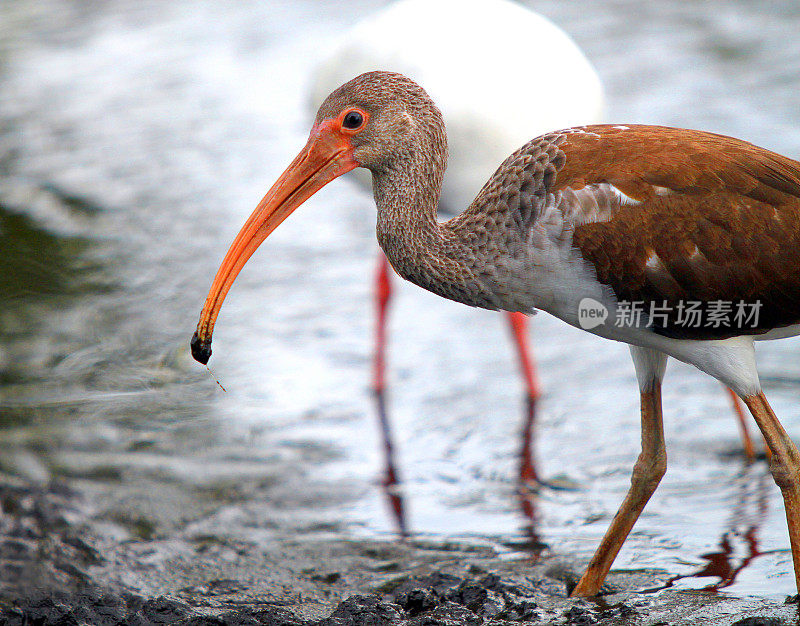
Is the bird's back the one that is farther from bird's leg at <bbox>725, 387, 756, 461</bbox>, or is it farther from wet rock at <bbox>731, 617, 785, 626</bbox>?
bird's leg at <bbox>725, 387, 756, 461</bbox>

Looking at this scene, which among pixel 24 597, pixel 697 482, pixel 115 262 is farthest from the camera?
pixel 115 262

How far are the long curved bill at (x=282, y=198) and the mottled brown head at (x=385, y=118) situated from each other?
5 cm

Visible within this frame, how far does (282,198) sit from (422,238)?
48 centimetres

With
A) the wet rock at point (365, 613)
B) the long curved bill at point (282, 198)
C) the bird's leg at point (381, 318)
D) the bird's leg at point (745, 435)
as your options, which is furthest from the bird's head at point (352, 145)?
the bird's leg at point (381, 318)

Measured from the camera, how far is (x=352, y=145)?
3.86 meters

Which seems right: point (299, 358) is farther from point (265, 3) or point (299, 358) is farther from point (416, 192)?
point (265, 3)

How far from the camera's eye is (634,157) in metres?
3.68

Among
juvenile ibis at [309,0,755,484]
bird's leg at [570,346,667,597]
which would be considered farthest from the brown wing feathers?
juvenile ibis at [309,0,755,484]

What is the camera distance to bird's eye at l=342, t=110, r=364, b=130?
382cm

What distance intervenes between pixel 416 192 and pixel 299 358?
289 centimetres

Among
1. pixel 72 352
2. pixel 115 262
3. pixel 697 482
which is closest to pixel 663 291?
pixel 697 482

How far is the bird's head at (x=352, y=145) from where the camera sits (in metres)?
3.81

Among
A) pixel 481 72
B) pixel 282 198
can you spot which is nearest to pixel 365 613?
pixel 282 198

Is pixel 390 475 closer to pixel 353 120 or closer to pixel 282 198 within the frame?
pixel 282 198
